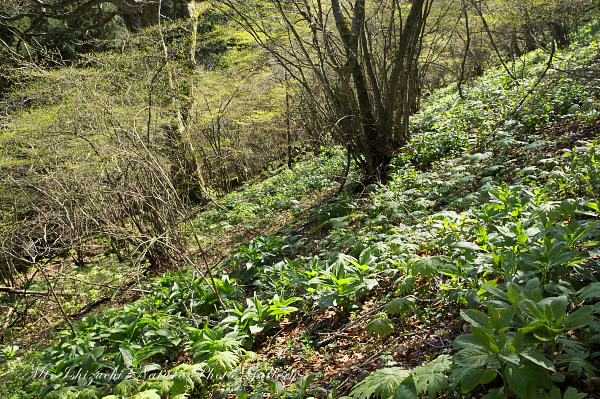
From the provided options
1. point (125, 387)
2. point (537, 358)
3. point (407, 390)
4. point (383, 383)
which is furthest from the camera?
point (125, 387)

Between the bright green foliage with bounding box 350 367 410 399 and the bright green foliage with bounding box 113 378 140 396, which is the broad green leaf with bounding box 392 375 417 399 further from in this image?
the bright green foliage with bounding box 113 378 140 396

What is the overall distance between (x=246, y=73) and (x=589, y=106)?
1067 cm

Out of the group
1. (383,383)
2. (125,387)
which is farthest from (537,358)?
(125,387)

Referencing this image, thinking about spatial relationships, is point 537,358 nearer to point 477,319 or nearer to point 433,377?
point 477,319

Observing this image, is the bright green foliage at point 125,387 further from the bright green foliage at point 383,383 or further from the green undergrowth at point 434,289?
the bright green foliage at point 383,383

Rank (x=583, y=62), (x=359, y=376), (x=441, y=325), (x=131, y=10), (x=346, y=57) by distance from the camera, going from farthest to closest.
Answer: (x=131, y=10) < (x=583, y=62) < (x=346, y=57) < (x=441, y=325) < (x=359, y=376)

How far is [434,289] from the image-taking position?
2826 mm

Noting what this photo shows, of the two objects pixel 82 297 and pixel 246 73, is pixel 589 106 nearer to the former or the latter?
pixel 82 297

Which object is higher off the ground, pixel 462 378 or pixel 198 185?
pixel 462 378

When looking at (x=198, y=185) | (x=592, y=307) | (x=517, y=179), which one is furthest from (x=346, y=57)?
(x=198, y=185)

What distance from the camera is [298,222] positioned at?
21.3 feet

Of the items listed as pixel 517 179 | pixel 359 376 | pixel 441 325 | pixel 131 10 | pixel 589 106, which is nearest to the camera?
pixel 359 376

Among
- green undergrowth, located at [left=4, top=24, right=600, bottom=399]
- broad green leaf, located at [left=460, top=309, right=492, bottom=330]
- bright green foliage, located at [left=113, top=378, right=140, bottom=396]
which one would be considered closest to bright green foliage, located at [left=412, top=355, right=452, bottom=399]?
green undergrowth, located at [left=4, top=24, right=600, bottom=399]

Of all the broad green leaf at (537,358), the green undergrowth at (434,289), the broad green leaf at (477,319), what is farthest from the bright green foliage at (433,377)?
the broad green leaf at (537,358)
